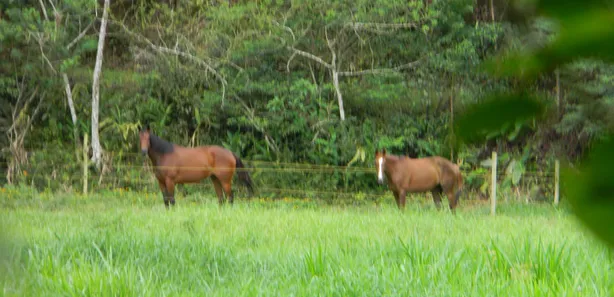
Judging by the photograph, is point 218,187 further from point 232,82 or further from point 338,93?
point 338,93

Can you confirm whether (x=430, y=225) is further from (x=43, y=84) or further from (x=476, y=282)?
(x=43, y=84)

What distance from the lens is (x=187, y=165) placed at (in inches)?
321

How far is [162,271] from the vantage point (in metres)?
3.32

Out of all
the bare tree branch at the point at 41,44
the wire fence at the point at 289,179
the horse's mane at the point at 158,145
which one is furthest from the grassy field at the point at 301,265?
the bare tree branch at the point at 41,44

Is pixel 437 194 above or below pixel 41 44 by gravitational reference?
below

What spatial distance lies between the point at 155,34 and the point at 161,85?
2.22ft

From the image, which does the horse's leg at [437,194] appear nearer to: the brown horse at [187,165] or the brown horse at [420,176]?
the brown horse at [420,176]

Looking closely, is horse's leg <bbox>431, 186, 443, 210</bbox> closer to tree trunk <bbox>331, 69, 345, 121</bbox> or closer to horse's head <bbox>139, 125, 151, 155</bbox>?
tree trunk <bbox>331, 69, 345, 121</bbox>

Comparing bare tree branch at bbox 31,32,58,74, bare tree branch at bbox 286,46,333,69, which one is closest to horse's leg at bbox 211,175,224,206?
bare tree branch at bbox 286,46,333,69

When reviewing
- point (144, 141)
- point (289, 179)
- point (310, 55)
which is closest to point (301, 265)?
point (144, 141)

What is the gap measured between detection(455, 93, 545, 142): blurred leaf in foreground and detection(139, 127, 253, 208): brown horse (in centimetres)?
767

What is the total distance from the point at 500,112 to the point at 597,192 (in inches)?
2.5

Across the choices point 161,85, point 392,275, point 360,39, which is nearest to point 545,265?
point 392,275

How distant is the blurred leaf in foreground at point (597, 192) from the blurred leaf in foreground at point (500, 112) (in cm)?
5
